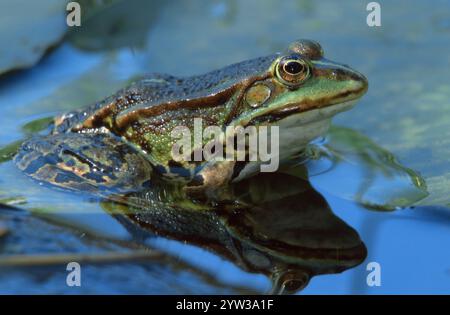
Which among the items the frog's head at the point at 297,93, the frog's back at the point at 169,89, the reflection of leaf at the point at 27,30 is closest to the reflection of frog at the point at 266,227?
the frog's head at the point at 297,93

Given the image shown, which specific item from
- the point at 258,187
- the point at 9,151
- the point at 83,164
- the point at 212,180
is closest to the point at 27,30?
the point at 9,151

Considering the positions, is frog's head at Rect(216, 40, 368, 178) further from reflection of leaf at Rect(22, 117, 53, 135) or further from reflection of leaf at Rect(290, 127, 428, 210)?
reflection of leaf at Rect(22, 117, 53, 135)

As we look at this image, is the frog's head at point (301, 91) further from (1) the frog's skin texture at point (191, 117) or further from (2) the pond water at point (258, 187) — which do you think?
(2) the pond water at point (258, 187)

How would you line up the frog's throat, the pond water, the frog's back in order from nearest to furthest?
the pond water → the frog's throat → the frog's back

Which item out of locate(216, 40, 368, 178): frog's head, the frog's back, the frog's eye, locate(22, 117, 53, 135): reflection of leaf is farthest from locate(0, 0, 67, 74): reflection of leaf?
the frog's eye

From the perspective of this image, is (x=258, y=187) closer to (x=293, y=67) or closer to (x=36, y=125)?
(x=293, y=67)
